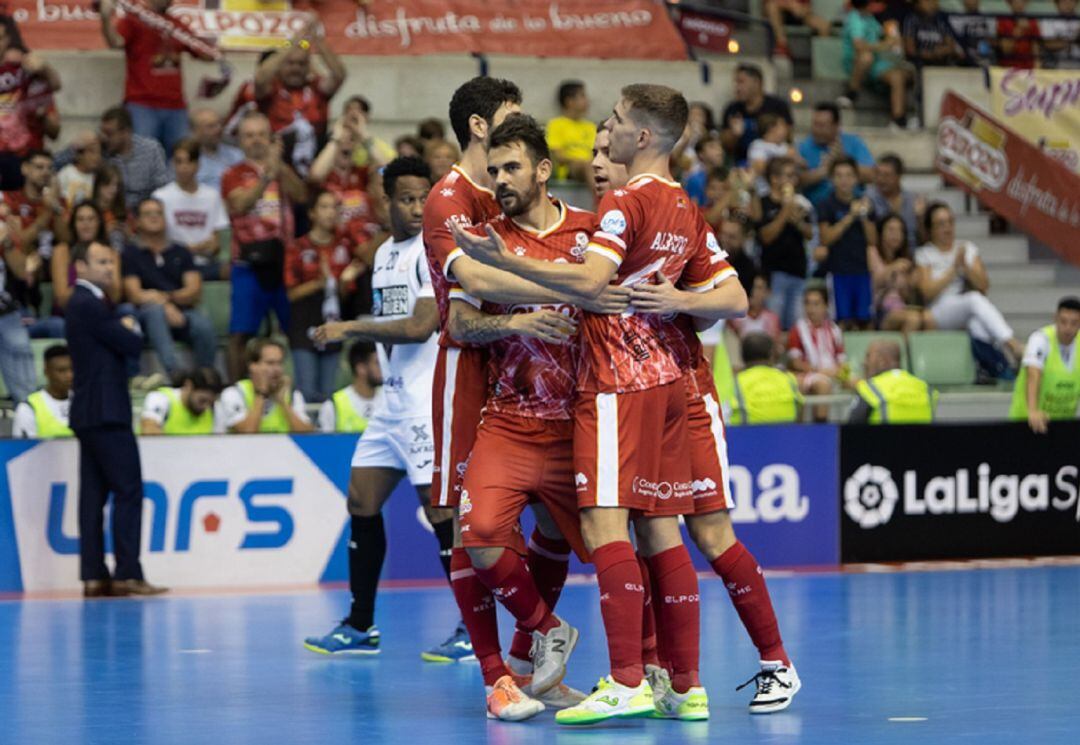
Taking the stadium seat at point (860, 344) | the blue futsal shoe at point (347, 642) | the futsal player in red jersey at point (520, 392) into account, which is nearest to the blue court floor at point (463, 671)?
the blue futsal shoe at point (347, 642)

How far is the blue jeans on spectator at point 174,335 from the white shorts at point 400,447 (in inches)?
216

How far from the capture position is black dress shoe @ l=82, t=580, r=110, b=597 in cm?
1222

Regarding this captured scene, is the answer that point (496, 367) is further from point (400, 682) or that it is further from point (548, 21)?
point (548, 21)

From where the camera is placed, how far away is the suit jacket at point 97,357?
11992mm

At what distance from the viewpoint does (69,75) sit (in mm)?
17609

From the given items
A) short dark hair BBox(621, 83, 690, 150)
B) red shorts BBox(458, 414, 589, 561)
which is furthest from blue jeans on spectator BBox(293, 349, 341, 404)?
short dark hair BBox(621, 83, 690, 150)

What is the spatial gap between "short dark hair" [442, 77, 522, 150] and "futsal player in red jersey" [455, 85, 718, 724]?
622 millimetres

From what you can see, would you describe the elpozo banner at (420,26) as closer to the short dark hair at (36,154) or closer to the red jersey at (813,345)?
the short dark hair at (36,154)

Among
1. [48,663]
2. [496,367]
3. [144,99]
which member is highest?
[144,99]

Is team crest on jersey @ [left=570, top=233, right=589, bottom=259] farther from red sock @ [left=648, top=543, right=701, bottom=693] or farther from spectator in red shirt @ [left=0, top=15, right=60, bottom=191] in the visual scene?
spectator in red shirt @ [left=0, top=15, right=60, bottom=191]

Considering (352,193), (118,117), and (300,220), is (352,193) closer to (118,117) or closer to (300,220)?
(300,220)

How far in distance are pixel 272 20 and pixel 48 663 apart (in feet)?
32.6

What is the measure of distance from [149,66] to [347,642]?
→ 8.38 metres

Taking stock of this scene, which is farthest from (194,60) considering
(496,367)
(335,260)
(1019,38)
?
(496,367)
